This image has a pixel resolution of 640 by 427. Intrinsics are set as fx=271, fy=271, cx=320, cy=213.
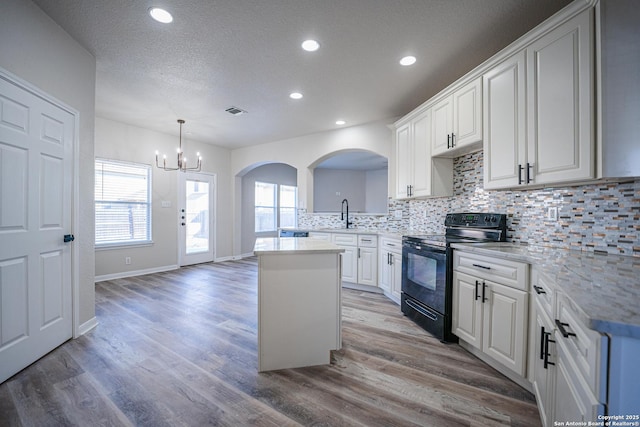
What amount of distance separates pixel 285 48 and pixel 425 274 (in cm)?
253

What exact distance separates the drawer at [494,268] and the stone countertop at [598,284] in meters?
0.06

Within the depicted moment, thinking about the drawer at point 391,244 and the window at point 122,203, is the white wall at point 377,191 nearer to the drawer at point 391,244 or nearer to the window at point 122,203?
the drawer at point 391,244

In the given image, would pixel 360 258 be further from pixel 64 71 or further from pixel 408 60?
pixel 64 71

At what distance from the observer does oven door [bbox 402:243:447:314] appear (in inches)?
96.1

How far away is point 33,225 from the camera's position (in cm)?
204

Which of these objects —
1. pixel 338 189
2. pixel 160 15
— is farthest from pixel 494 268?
pixel 338 189

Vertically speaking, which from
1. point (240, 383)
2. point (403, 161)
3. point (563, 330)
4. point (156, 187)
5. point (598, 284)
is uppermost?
point (403, 161)

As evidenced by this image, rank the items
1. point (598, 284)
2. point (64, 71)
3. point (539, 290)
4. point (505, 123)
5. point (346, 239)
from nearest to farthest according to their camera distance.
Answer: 1. point (598, 284)
2. point (539, 290)
3. point (505, 123)
4. point (64, 71)
5. point (346, 239)

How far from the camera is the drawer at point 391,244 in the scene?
337 centimetres

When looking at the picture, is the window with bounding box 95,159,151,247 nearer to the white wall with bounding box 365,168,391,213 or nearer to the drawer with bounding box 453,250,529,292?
the drawer with bounding box 453,250,529,292

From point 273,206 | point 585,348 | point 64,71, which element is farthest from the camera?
point 273,206

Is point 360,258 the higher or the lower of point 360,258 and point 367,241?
the lower

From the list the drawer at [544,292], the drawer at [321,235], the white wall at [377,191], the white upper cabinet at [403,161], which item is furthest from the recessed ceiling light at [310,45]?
the white wall at [377,191]

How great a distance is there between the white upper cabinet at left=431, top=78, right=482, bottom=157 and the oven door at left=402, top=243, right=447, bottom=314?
41.5 inches
